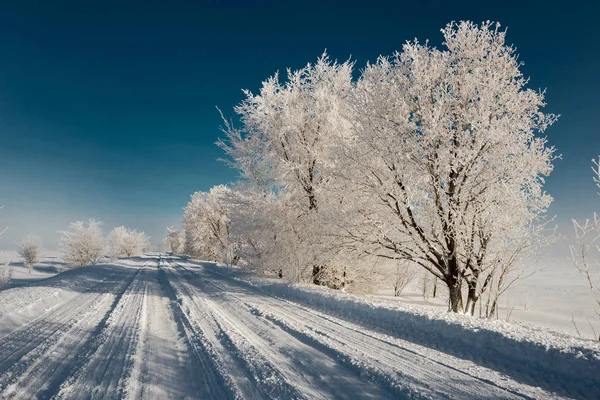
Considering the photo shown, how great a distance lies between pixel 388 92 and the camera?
10023 mm

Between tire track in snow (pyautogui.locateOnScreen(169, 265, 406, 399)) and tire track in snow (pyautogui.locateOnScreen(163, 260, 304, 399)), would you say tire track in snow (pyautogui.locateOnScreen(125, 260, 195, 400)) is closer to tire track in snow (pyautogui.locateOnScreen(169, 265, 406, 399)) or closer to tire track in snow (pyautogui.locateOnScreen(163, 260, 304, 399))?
tire track in snow (pyautogui.locateOnScreen(163, 260, 304, 399))

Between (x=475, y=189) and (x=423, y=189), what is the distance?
1504 millimetres

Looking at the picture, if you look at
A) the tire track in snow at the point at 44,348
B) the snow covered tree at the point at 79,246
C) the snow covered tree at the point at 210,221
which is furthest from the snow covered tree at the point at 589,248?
the snow covered tree at the point at 79,246

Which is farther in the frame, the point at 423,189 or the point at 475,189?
the point at 423,189

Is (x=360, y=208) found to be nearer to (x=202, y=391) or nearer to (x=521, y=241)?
(x=521, y=241)

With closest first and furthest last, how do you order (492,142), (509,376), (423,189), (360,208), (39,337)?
(509,376) < (39,337) < (492,142) < (423,189) < (360,208)

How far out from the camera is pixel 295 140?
1545 centimetres

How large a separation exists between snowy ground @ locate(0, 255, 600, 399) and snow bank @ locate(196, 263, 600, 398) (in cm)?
2

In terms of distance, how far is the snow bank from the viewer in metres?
3.91

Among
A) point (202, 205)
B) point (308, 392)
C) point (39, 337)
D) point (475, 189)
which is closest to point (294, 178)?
point (475, 189)

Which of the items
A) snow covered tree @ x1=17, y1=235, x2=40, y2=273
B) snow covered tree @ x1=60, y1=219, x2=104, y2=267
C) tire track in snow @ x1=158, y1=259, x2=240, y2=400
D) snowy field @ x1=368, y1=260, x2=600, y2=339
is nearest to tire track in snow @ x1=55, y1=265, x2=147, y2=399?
tire track in snow @ x1=158, y1=259, x2=240, y2=400

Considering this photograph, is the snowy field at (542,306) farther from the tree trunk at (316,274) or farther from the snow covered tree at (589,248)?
the snow covered tree at (589,248)

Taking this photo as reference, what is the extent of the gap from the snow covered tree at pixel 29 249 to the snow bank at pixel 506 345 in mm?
75975

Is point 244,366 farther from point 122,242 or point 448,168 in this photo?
point 122,242
